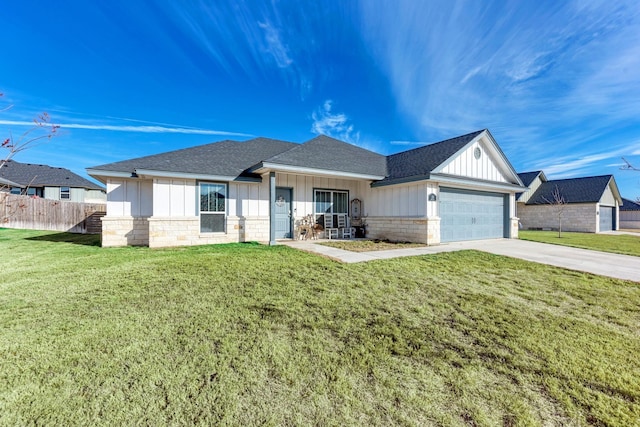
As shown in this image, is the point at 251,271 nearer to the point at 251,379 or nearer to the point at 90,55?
the point at 251,379

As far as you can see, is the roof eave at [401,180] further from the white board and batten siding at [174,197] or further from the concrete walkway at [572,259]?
the white board and batten siding at [174,197]

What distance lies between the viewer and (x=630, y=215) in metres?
29.3

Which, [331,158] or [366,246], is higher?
[331,158]

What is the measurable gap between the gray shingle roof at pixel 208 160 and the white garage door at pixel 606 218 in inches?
1076

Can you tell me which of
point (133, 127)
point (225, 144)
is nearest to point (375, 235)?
point (225, 144)

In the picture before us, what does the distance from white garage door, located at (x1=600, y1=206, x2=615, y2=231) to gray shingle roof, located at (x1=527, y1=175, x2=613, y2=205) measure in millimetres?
1715

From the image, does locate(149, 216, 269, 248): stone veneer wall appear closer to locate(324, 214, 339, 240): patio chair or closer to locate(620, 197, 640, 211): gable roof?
locate(324, 214, 339, 240): patio chair

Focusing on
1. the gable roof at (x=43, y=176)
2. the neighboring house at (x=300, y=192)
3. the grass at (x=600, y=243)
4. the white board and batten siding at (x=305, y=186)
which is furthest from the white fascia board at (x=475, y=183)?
the gable roof at (x=43, y=176)

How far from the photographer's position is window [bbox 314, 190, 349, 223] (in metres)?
12.1

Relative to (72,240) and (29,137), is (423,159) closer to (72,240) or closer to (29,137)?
(29,137)

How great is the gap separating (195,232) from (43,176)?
2959cm

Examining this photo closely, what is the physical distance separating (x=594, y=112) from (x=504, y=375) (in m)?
19.4

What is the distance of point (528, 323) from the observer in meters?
3.26

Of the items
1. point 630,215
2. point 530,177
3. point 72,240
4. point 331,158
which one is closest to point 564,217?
point 530,177
